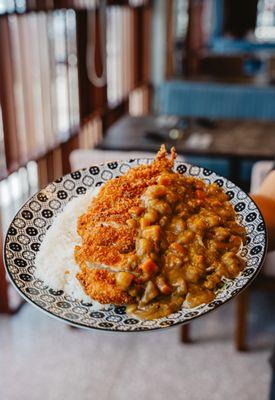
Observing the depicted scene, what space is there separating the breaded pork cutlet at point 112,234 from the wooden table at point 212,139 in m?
2.52

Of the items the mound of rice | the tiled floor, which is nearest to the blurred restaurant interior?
the tiled floor

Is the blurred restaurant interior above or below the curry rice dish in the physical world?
below

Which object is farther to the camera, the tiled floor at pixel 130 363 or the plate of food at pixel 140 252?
the tiled floor at pixel 130 363

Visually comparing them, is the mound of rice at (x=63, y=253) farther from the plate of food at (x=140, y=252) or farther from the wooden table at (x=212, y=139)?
the wooden table at (x=212, y=139)

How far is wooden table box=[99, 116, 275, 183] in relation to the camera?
3.75 meters

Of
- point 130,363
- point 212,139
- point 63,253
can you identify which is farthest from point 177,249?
point 212,139

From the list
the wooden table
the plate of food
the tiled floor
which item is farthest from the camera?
the wooden table

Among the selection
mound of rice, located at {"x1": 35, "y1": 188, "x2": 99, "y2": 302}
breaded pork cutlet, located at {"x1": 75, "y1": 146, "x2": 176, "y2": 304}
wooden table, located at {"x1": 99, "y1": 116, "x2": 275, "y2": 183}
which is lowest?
wooden table, located at {"x1": 99, "y1": 116, "x2": 275, "y2": 183}

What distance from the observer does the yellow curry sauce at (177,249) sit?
1090 millimetres

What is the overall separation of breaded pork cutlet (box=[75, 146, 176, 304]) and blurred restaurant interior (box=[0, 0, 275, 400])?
185cm

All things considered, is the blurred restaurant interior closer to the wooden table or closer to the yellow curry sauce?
the wooden table

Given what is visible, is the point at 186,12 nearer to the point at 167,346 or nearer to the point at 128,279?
the point at 167,346

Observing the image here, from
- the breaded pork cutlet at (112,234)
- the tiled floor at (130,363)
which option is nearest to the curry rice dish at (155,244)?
the breaded pork cutlet at (112,234)

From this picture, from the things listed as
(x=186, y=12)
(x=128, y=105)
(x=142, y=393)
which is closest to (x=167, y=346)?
(x=142, y=393)
